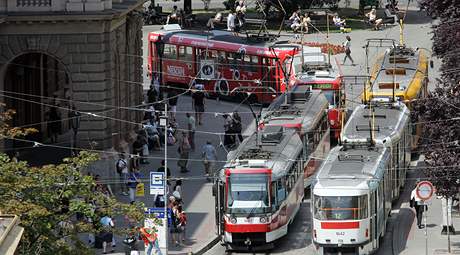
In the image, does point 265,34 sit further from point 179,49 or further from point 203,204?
point 203,204

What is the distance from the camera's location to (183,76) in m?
80.0

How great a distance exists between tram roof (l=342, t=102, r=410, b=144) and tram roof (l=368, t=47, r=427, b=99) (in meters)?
2.04

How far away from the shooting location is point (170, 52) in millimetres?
81062

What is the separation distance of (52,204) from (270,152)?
14.6m

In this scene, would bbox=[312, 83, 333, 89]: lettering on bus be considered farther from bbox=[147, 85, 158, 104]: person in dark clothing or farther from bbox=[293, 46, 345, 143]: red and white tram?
bbox=[147, 85, 158, 104]: person in dark clothing

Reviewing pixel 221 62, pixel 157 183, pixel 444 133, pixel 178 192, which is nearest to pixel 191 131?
pixel 178 192

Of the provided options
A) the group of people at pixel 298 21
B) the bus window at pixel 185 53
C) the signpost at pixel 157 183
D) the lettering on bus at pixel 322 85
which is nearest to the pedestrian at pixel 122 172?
the signpost at pixel 157 183

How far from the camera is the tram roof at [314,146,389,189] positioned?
49625 millimetres

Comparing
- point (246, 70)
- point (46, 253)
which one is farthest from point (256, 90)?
point (46, 253)

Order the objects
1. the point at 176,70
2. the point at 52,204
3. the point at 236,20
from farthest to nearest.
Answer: the point at 236,20 → the point at 176,70 → the point at 52,204

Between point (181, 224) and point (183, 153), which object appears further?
point (183, 153)

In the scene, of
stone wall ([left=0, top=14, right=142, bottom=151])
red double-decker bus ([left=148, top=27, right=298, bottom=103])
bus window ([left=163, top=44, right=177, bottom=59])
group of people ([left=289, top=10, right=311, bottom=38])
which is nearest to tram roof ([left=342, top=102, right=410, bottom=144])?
stone wall ([left=0, top=14, right=142, bottom=151])

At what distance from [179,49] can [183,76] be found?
1.38 metres

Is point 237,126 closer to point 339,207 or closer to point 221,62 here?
point 221,62
